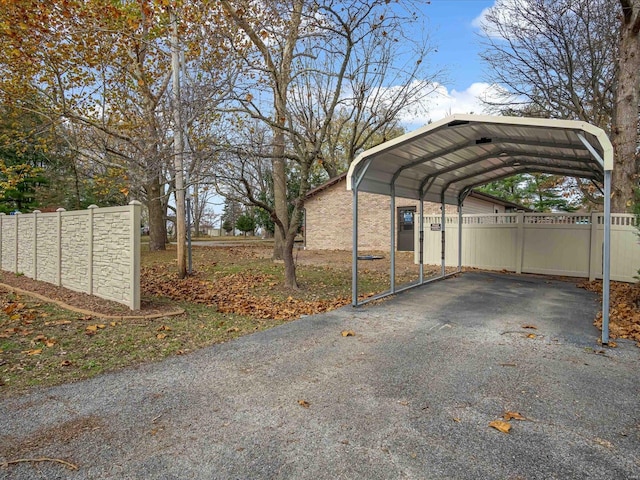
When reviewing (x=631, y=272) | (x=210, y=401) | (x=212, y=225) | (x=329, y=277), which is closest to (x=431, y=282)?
(x=329, y=277)

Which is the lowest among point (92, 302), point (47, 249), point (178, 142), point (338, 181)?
point (92, 302)

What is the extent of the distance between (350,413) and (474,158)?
22.9 ft

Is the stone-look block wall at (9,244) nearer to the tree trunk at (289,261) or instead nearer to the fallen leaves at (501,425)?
the tree trunk at (289,261)

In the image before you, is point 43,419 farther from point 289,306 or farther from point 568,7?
point 568,7

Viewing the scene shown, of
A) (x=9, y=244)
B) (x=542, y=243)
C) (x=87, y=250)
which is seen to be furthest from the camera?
(x=9, y=244)

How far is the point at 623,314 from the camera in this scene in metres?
6.14

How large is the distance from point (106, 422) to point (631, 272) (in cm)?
1121

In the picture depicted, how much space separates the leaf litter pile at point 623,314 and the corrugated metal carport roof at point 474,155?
90.4 inches

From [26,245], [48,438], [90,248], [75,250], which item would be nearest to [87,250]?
[90,248]

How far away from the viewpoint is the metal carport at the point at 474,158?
5043 mm

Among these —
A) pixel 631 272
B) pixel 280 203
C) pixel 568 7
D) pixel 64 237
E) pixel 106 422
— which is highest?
pixel 568 7

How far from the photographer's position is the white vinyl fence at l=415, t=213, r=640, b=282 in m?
9.38

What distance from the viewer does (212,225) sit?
193 feet

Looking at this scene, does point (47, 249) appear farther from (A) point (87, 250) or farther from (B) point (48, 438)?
(B) point (48, 438)
